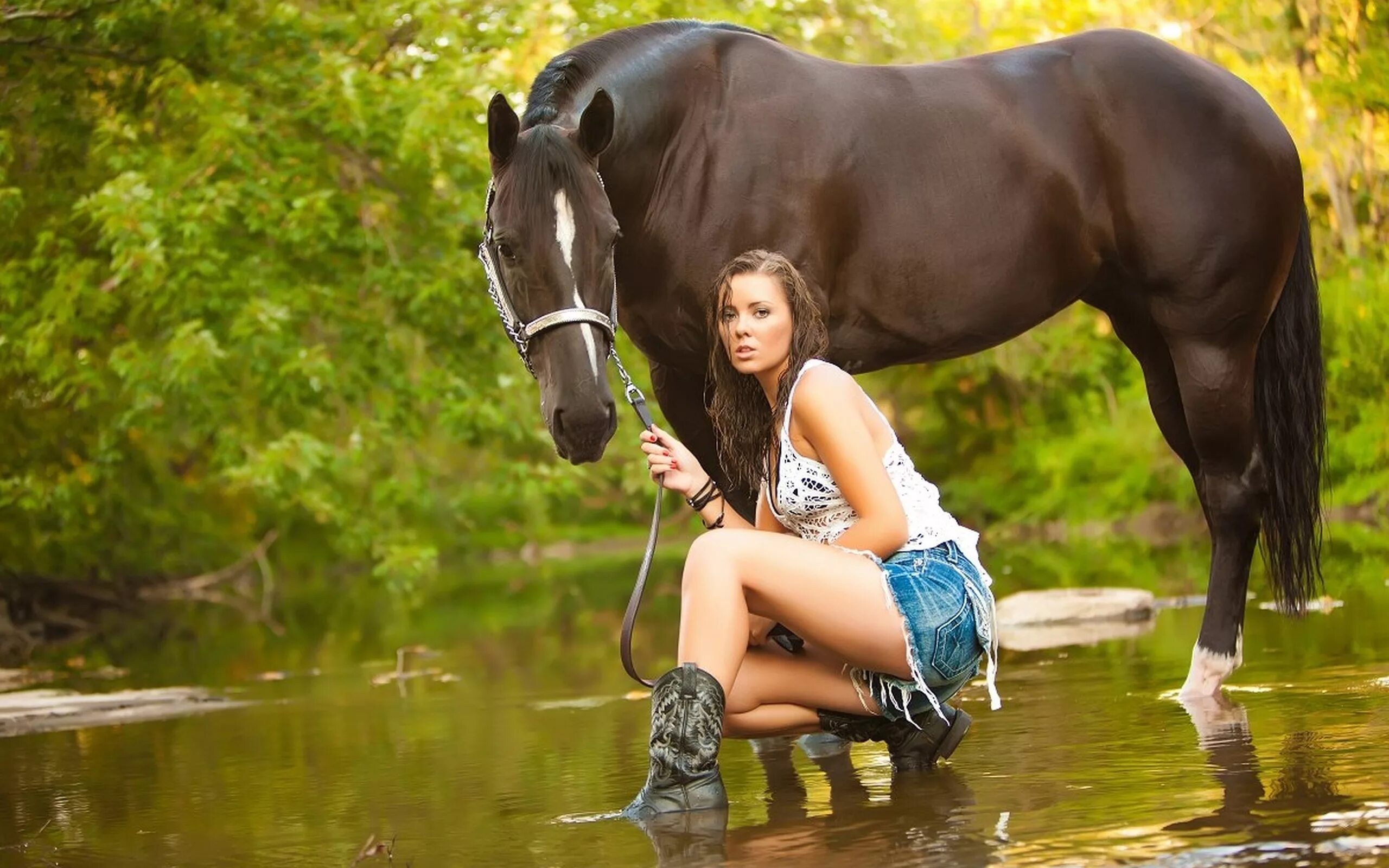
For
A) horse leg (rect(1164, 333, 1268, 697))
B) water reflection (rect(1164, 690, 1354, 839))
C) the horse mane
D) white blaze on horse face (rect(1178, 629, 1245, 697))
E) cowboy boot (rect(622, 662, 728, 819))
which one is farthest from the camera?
horse leg (rect(1164, 333, 1268, 697))

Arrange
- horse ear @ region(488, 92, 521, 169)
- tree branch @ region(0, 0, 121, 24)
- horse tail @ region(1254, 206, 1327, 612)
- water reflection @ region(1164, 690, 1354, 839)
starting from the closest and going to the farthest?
water reflection @ region(1164, 690, 1354, 839) < horse ear @ region(488, 92, 521, 169) < horse tail @ region(1254, 206, 1327, 612) < tree branch @ region(0, 0, 121, 24)

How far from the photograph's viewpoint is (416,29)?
44.4ft

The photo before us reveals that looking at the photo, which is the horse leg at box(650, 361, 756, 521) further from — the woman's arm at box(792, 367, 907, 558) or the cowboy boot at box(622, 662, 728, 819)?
the cowboy boot at box(622, 662, 728, 819)

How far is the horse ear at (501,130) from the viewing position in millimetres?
3990

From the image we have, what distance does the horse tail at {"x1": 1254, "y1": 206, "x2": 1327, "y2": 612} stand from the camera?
5.34 metres

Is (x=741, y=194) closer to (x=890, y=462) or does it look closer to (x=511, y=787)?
(x=890, y=462)

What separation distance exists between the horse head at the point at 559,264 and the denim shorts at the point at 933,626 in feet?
2.64

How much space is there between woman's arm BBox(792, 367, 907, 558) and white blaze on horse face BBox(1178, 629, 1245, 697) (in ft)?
5.28

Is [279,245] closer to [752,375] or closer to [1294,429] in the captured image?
[1294,429]

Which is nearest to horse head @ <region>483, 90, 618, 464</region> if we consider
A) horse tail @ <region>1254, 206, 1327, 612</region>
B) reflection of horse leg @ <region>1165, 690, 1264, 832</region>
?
reflection of horse leg @ <region>1165, 690, 1264, 832</region>

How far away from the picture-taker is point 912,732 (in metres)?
3.95

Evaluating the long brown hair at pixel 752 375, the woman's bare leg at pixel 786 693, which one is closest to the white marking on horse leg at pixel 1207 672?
the woman's bare leg at pixel 786 693

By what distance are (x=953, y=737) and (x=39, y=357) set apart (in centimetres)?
946

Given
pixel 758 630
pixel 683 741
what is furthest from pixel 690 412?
pixel 683 741
